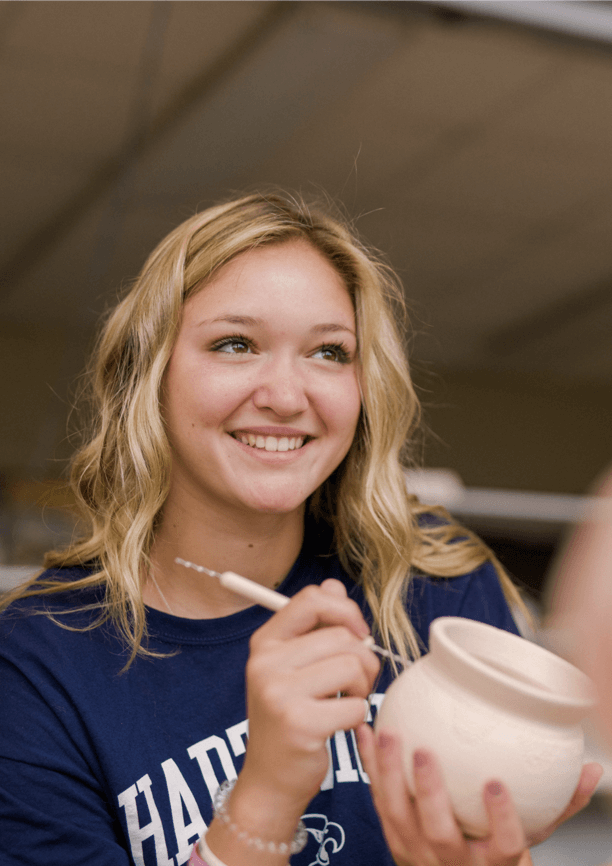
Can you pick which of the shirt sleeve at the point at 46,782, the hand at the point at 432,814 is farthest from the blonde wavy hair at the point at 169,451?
the hand at the point at 432,814

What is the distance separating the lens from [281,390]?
44.5 inches

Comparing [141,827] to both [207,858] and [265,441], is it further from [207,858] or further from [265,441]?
[265,441]

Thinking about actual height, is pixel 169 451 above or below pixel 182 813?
above

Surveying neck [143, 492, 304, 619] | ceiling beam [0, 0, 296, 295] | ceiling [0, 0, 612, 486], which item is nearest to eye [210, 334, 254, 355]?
neck [143, 492, 304, 619]

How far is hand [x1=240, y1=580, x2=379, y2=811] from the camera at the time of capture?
76 cm

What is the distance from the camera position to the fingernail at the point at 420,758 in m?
0.72

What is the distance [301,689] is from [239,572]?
52cm

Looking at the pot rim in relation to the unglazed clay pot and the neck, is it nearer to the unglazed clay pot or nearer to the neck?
the unglazed clay pot

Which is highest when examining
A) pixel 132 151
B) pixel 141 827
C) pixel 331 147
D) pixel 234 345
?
pixel 331 147

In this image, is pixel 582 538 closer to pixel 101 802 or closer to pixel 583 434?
pixel 101 802

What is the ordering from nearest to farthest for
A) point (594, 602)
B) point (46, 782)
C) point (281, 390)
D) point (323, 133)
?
point (594, 602), point (46, 782), point (281, 390), point (323, 133)

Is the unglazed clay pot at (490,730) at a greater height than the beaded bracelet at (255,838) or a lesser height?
greater

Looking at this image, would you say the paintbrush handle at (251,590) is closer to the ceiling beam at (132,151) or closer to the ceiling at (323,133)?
the ceiling at (323,133)

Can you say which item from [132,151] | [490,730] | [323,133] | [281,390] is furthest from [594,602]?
[132,151]
